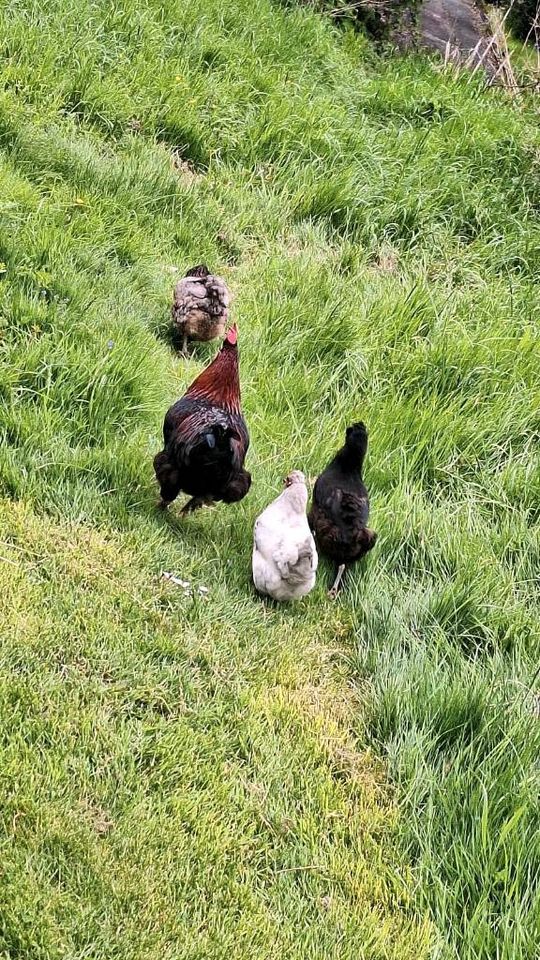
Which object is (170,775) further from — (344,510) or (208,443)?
(344,510)

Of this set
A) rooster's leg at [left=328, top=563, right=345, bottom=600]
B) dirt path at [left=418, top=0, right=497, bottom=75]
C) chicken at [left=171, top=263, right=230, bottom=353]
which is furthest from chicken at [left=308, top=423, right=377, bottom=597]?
dirt path at [left=418, top=0, right=497, bottom=75]

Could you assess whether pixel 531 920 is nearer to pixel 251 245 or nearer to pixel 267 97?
pixel 251 245

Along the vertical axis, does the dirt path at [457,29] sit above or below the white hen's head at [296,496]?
above

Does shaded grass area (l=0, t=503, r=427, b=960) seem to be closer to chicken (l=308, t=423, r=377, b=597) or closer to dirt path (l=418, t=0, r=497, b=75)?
chicken (l=308, t=423, r=377, b=597)

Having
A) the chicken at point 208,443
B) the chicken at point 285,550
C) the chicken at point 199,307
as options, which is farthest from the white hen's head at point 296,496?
the chicken at point 199,307

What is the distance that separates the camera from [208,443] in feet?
10.9

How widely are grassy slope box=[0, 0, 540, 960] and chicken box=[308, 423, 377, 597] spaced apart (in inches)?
8.1

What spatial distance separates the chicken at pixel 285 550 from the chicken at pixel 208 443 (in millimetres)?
240

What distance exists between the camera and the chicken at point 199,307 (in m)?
→ 4.62

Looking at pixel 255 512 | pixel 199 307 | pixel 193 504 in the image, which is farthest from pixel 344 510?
pixel 199 307

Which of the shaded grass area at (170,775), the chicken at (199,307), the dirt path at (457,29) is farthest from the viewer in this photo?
the dirt path at (457,29)

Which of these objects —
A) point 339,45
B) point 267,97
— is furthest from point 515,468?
point 339,45

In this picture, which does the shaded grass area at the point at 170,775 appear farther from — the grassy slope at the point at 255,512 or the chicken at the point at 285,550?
the chicken at the point at 285,550

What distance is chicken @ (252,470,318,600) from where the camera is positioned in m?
3.36
